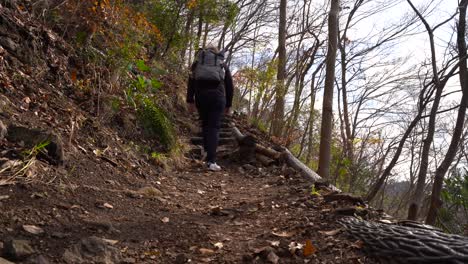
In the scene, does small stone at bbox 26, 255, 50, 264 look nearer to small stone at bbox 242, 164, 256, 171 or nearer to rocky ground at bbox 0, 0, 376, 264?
rocky ground at bbox 0, 0, 376, 264

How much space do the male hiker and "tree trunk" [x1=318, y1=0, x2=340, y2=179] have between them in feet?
7.95

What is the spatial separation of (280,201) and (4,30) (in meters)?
3.38

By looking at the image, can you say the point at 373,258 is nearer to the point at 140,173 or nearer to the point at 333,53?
the point at 140,173

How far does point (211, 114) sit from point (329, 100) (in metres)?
2.80

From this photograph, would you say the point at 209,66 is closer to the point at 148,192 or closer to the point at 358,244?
the point at 148,192

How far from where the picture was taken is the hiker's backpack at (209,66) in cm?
533

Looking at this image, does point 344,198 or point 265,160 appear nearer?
point 344,198

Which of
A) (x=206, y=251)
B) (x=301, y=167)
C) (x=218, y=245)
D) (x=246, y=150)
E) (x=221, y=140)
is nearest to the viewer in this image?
(x=206, y=251)

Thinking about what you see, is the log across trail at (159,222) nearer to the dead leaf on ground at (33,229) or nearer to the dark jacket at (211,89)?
the dead leaf on ground at (33,229)

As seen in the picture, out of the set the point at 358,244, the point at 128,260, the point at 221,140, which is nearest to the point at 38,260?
the point at 128,260

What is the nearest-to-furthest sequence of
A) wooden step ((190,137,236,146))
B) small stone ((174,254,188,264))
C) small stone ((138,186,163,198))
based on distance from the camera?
1. small stone ((174,254,188,264))
2. small stone ((138,186,163,198))
3. wooden step ((190,137,236,146))

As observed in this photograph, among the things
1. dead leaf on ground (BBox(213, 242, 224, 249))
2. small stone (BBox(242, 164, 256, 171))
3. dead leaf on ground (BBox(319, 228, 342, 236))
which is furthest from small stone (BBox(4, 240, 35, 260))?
small stone (BBox(242, 164, 256, 171))

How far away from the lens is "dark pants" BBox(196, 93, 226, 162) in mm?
5445

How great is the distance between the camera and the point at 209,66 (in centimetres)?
536
